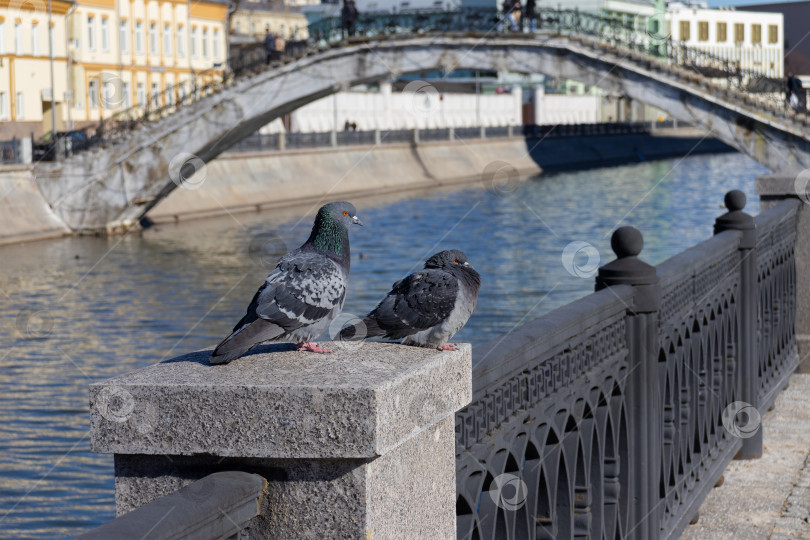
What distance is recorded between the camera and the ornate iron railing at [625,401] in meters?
3.32

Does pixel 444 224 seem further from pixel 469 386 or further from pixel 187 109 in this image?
pixel 469 386

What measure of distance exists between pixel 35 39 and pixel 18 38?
1188 mm

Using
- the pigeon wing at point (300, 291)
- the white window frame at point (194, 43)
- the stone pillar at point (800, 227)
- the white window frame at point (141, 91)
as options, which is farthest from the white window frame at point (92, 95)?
the pigeon wing at point (300, 291)

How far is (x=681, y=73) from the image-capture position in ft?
104

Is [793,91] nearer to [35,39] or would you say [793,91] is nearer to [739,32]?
[35,39]

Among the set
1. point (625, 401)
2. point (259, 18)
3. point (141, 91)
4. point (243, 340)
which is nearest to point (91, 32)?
point (141, 91)

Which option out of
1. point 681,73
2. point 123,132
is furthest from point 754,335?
point 123,132

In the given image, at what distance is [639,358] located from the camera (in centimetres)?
467

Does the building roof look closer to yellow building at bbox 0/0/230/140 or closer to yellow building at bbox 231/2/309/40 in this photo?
yellow building at bbox 231/2/309/40

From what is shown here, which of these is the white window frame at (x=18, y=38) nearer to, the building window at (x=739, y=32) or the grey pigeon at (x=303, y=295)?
the grey pigeon at (x=303, y=295)

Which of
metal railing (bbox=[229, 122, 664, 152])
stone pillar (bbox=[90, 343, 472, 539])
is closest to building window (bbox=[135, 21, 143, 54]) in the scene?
metal railing (bbox=[229, 122, 664, 152])

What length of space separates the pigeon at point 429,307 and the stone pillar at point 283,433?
30 cm

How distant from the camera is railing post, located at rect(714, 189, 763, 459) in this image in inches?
275

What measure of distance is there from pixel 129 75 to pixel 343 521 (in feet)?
175
